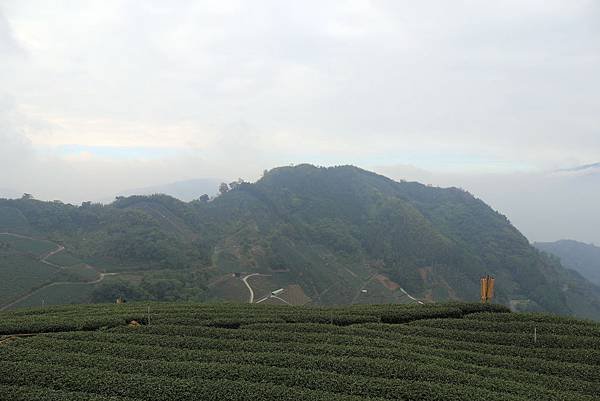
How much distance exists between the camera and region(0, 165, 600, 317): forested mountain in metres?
70.2

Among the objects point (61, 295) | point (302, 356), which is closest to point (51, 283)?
point (61, 295)

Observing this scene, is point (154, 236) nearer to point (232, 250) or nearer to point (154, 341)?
point (232, 250)

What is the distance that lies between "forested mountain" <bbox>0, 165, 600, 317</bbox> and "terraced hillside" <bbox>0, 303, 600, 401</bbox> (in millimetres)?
41096

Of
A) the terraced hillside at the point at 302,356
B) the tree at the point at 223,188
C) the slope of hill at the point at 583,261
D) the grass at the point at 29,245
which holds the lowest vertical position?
the slope of hill at the point at 583,261

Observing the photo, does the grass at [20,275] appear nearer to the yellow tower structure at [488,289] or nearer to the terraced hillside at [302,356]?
the terraced hillside at [302,356]

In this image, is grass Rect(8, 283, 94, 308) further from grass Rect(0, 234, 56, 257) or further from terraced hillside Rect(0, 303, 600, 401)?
terraced hillside Rect(0, 303, 600, 401)

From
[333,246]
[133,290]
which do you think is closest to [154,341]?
[133,290]

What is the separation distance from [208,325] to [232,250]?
6631cm

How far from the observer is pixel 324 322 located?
67.3 ft

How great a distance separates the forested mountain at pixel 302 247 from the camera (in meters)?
70.2

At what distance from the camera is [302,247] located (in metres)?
93.4

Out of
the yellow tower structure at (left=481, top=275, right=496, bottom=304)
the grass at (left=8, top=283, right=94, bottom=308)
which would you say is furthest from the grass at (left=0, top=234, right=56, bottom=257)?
the yellow tower structure at (left=481, top=275, right=496, bottom=304)

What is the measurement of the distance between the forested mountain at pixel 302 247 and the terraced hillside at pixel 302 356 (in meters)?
41.1

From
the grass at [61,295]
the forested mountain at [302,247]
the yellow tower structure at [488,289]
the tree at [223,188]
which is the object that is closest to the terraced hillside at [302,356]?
the yellow tower structure at [488,289]
